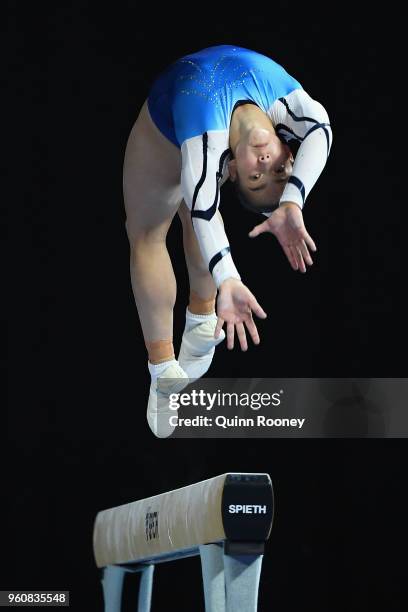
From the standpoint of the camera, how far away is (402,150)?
598cm

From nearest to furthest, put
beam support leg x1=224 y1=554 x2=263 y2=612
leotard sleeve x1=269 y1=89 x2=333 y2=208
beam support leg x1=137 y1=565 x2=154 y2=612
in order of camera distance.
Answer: beam support leg x1=224 y1=554 x2=263 y2=612
leotard sleeve x1=269 y1=89 x2=333 y2=208
beam support leg x1=137 y1=565 x2=154 y2=612

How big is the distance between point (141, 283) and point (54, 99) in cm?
175

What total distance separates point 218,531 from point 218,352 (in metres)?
2.33

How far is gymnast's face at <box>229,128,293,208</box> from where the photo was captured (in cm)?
398

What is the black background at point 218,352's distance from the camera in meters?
5.88

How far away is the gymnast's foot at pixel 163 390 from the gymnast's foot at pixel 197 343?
0.22m

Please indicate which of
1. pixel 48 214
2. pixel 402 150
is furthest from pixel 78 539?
pixel 402 150

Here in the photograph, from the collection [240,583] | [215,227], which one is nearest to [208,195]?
[215,227]

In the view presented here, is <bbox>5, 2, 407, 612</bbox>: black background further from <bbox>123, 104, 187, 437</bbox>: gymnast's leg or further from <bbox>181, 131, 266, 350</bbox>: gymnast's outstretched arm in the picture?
<bbox>181, 131, 266, 350</bbox>: gymnast's outstretched arm

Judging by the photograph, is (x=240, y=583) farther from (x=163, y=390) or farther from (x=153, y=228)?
(x=153, y=228)

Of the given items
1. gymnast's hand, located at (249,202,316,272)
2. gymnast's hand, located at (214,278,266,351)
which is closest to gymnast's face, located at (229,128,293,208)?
gymnast's hand, located at (249,202,316,272)

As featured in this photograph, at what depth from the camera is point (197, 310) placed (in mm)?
4883

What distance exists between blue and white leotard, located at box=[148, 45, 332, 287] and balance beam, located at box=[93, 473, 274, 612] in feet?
2.20

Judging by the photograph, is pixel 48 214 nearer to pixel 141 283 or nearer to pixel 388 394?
pixel 141 283
